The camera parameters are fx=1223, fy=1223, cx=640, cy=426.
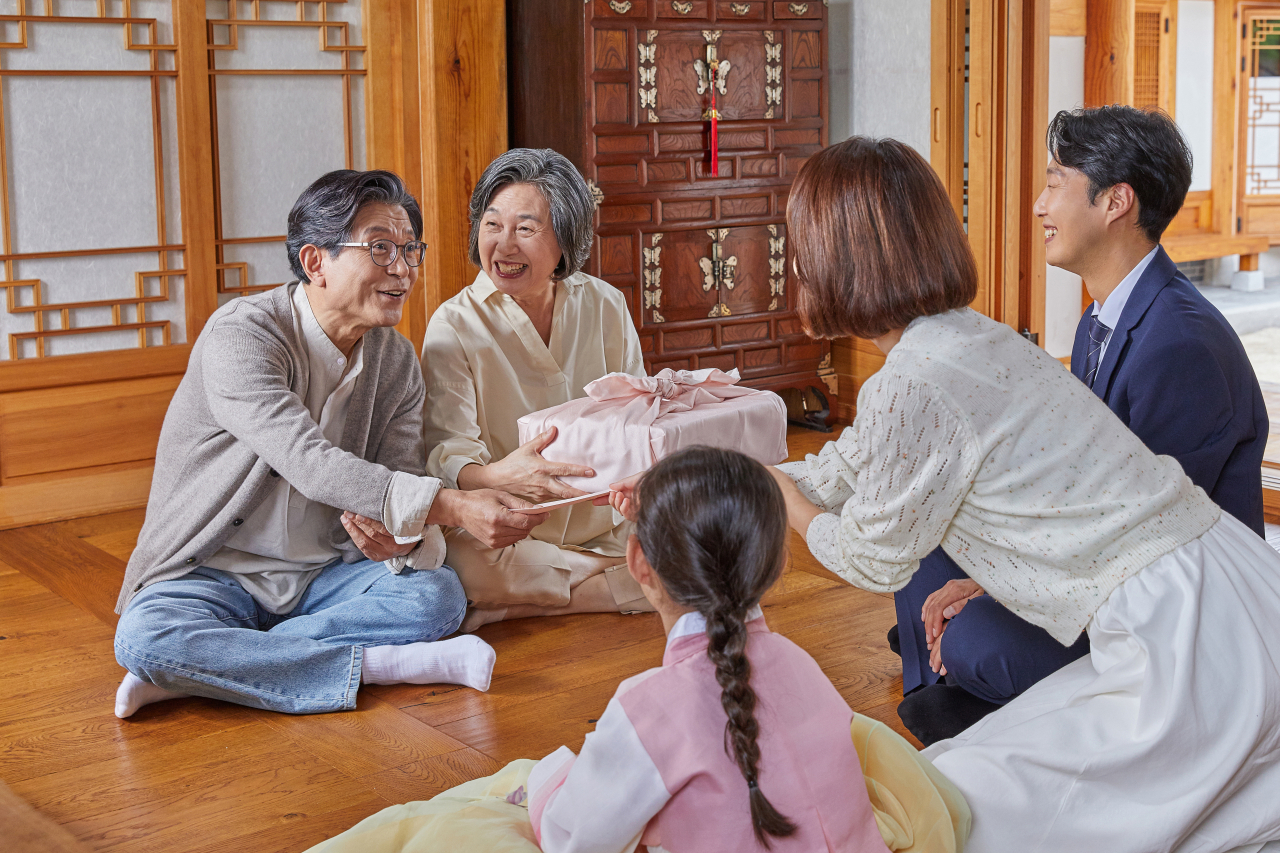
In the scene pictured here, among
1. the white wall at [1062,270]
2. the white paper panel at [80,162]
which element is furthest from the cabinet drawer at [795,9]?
the white paper panel at [80,162]

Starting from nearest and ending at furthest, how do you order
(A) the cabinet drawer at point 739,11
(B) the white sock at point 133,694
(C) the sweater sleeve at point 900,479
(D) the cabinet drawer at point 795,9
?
1. (C) the sweater sleeve at point 900,479
2. (B) the white sock at point 133,694
3. (A) the cabinet drawer at point 739,11
4. (D) the cabinet drawer at point 795,9

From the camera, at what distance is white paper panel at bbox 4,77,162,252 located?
3648mm

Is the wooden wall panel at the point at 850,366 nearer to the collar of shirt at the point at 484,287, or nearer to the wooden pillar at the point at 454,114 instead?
the wooden pillar at the point at 454,114

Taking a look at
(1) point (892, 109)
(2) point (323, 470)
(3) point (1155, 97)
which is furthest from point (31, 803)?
(3) point (1155, 97)

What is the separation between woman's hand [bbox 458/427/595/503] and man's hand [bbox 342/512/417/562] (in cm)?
23

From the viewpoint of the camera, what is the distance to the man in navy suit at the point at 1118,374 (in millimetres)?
1909

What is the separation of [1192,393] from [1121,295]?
289 millimetres

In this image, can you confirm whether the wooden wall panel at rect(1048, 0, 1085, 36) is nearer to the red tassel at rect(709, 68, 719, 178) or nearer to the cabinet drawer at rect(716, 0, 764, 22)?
the cabinet drawer at rect(716, 0, 764, 22)

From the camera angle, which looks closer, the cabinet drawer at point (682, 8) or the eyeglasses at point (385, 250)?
the eyeglasses at point (385, 250)

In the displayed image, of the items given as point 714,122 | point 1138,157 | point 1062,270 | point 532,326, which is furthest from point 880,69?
point 1138,157

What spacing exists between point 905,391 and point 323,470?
1.18 metres

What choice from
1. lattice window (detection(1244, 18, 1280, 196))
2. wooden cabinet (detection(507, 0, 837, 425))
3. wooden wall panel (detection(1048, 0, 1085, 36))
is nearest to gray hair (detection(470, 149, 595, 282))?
wooden cabinet (detection(507, 0, 837, 425))

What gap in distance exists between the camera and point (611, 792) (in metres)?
1.28

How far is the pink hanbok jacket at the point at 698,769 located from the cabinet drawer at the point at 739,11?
3508 mm
